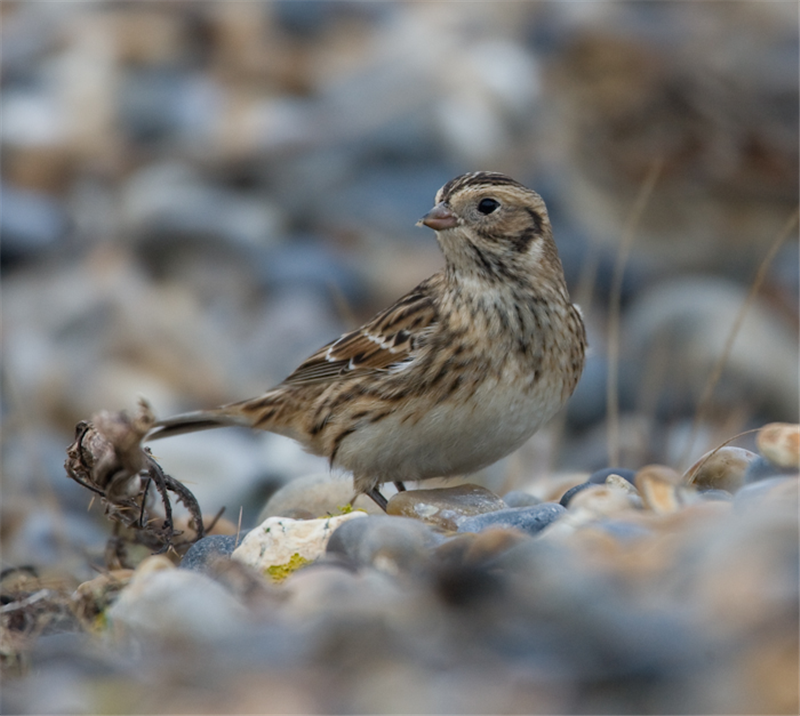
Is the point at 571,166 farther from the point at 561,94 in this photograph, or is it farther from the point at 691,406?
the point at 691,406

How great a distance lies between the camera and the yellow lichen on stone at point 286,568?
120 inches

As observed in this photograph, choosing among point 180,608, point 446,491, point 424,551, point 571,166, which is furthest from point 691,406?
point 180,608

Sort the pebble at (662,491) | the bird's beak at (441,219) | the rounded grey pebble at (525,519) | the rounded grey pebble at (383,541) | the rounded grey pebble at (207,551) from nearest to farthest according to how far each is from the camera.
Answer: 1. the rounded grey pebble at (383,541)
2. the pebble at (662,491)
3. the rounded grey pebble at (525,519)
4. the rounded grey pebble at (207,551)
5. the bird's beak at (441,219)

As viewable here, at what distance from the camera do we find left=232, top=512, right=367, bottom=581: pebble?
3.05m

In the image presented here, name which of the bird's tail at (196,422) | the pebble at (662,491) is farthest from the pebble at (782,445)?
the bird's tail at (196,422)

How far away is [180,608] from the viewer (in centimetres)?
245

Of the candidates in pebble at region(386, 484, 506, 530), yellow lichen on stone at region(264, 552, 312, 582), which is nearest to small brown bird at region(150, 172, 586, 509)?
pebble at region(386, 484, 506, 530)

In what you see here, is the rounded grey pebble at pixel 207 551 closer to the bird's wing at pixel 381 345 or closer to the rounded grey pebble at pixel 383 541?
the rounded grey pebble at pixel 383 541

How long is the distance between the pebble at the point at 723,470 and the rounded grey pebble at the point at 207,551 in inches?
50.1

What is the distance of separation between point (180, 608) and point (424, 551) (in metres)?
0.57

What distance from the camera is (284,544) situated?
3084mm

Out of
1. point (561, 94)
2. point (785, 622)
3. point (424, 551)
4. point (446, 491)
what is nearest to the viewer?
point (785, 622)

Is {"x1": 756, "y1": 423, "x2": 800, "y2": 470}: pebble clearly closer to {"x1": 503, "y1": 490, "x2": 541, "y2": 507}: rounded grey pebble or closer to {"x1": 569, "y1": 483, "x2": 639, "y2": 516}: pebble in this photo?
{"x1": 569, "y1": 483, "x2": 639, "y2": 516}: pebble

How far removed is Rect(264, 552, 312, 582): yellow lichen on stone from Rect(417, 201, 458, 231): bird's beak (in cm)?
140
